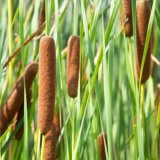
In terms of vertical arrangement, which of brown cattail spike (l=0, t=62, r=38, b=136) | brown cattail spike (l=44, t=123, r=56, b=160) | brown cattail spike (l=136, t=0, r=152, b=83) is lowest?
brown cattail spike (l=44, t=123, r=56, b=160)

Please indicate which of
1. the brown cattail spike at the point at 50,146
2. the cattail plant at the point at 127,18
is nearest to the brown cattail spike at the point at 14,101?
the brown cattail spike at the point at 50,146

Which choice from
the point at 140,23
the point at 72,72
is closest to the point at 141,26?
the point at 140,23

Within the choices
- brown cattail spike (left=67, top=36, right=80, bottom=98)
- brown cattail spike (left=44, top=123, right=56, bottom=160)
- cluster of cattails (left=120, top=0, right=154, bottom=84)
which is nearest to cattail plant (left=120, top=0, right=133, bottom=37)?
cluster of cattails (left=120, top=0, right=154, bottom=84)

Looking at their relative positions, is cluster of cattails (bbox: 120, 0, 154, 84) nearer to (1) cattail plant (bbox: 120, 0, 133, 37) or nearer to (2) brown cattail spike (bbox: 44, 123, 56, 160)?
(1) cattail plant (bbox: 120, 0, 133, 37)

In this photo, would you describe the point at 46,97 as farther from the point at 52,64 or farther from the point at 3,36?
the point at 3,36

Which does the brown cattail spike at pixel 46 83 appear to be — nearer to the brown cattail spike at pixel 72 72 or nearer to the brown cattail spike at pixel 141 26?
the brown cattail spike at pixel 72 72

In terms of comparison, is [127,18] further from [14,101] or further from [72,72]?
[14,101]
